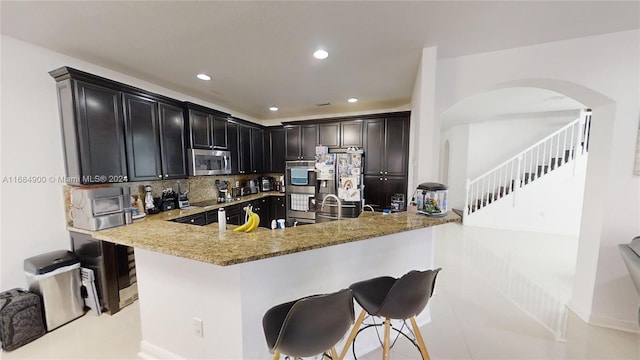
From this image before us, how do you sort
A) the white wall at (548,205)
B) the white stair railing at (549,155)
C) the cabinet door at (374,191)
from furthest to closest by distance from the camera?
the white stair railing at (549,155) < the white wall at (548,205) < the cabinet door at (374,191)

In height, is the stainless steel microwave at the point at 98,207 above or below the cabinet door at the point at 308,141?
below

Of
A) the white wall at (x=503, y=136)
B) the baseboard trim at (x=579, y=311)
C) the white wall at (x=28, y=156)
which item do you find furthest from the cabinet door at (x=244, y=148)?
the white wall at (x=503, y=136)

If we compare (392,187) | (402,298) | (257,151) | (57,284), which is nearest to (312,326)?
(402,298)

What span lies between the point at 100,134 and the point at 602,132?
4.82 metres

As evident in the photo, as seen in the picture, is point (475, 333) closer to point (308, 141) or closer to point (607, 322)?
point (607, 322)

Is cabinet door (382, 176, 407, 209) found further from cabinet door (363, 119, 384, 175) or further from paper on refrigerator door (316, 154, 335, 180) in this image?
paper on refrigerator door (316, 154, 335, 180)

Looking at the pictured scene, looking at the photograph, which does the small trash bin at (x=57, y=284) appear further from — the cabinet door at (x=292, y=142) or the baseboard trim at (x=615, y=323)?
the baseboard trim at (x=615, y=323)

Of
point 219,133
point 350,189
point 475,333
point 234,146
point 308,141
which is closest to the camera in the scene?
point 475,333

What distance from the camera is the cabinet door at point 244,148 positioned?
14.5 ft

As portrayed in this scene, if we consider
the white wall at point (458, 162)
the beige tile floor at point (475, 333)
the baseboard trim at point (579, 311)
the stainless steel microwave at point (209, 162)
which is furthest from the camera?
the white wall at point (458, 162)

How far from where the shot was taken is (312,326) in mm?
1028

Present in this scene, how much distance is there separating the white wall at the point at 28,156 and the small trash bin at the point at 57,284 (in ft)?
0.51

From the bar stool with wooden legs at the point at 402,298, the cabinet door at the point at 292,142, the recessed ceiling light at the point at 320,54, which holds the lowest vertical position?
the bar stool with wooden legs at the point at 402,298

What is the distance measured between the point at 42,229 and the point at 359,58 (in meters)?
3.57
